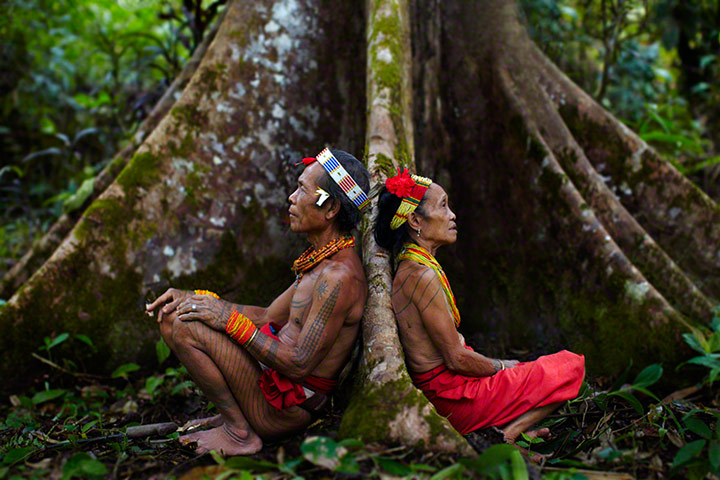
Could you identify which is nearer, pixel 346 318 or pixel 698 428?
pixel 698 428

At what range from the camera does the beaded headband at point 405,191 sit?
138 inches

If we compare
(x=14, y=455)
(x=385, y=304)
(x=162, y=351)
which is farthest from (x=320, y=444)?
(x=162, y=351)

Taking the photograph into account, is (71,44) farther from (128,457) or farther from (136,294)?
(128,457)

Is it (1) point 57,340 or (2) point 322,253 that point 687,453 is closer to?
(2) point 322,253

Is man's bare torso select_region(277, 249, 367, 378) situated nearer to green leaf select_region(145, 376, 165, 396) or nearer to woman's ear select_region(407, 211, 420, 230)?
woman's ear select_region(407, 211, 420, 230)

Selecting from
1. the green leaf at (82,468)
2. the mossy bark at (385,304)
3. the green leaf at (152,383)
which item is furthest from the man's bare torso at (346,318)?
the green leaf at (152,383)

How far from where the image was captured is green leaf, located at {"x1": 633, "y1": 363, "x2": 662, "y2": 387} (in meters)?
4.36

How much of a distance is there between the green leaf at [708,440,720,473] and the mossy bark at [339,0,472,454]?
1.16 meters

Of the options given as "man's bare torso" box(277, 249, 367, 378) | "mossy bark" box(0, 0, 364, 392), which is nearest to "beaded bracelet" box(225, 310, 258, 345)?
"man's bare torso" box(277, 249, 367, 378)

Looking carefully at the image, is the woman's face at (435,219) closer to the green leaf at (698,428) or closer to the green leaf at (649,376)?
the green leaf at (698,428)

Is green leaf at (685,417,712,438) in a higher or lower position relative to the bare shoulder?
lower

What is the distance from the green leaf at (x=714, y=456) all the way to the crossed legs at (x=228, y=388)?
7.08ft

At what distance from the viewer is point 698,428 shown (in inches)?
130

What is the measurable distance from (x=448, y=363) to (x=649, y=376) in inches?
74.0
